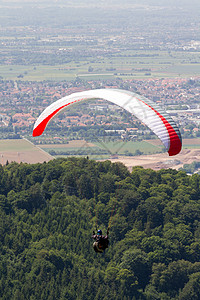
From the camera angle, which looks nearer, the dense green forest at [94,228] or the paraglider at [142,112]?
the paraglider at [142,112]

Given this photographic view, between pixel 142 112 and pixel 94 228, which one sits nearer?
pixel 142 112

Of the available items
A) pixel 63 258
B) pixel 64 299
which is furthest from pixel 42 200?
pixel 64 299

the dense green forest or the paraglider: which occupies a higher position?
the paraglider

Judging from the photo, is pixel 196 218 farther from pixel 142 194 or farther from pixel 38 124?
pixel 38 124

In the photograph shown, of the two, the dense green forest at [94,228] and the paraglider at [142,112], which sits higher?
the paraglider at [142,112]
